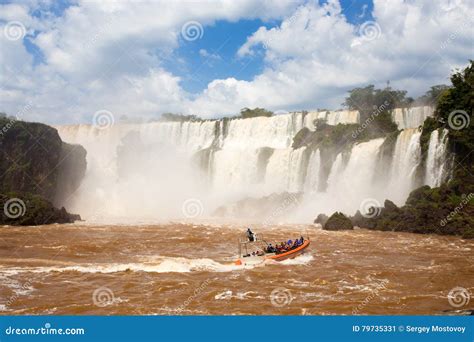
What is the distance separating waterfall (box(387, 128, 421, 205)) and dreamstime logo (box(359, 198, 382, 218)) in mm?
1163

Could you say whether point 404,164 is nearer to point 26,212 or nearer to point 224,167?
point 224,167

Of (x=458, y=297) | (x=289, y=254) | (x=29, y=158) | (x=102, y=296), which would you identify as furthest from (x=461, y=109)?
(x=29, y=158)

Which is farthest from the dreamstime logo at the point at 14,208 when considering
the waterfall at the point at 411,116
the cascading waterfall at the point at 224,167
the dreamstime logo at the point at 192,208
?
the waterfall at the point at 411,116

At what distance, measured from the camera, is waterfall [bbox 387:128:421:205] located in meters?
28.6

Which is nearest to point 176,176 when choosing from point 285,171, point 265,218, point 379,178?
point 285,171

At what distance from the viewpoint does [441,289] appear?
43.1 feet

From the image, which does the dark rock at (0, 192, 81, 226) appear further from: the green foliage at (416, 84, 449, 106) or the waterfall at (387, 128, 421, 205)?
the green foliage at (416, 84, 449, 106)

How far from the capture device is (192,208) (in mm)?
39062

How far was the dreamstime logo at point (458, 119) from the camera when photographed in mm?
25891

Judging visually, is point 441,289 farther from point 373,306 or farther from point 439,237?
point 439,237

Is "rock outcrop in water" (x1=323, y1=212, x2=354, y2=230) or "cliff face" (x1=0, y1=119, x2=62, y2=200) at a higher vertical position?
"cliff face" (x1=0, y1=119, x2=62, y2=200)
